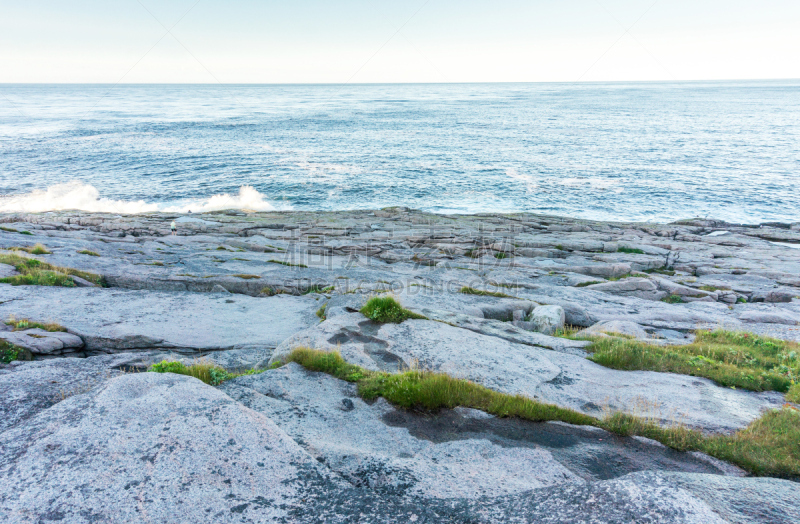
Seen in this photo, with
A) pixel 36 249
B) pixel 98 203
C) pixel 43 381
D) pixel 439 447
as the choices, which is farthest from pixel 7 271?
pixel 98 203

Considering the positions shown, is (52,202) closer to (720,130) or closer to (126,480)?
(126,480)

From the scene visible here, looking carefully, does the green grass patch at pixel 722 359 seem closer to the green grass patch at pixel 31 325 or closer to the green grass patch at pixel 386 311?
the green grass patch at pixel 386 311

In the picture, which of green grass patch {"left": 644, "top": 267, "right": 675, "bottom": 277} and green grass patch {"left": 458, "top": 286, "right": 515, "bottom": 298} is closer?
green grass patch {"left": 458, "top": 286, "right": 515, "bottom": 298}

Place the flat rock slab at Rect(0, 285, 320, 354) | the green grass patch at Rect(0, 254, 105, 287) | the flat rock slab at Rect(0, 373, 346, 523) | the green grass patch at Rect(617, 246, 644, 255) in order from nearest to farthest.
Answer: the flat rock slab at Rect(0, 373, 346, 523) < the flat rock slab at Rect(0, 285, 320, 354) < the green grass patch at Rect(0, 254, 105, 287) < the green grass patch at Rect(617, 246, 644, 255)

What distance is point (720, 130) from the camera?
9594 cm

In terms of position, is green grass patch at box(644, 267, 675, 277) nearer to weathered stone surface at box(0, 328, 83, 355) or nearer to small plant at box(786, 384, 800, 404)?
small plant at box(786, 384, 800, 404)

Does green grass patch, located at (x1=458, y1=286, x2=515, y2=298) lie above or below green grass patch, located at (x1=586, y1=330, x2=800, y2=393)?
below

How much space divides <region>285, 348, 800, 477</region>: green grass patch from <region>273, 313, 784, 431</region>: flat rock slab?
67 cm

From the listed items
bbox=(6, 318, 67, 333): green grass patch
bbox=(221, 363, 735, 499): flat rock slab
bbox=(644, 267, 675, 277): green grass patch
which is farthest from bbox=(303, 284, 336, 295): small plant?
bbox=(644, 267, 675, 277): green grass patch

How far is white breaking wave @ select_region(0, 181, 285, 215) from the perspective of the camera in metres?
46.0

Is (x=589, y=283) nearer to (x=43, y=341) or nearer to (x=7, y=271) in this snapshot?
(x=43, y=341)

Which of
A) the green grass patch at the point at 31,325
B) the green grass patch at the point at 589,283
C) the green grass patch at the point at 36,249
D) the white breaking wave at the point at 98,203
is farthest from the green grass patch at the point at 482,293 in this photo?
the white breaking wave at the point at 98,203

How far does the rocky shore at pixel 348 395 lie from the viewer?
531 centimetres

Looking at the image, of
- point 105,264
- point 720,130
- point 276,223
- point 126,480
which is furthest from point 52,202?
point 720,130
